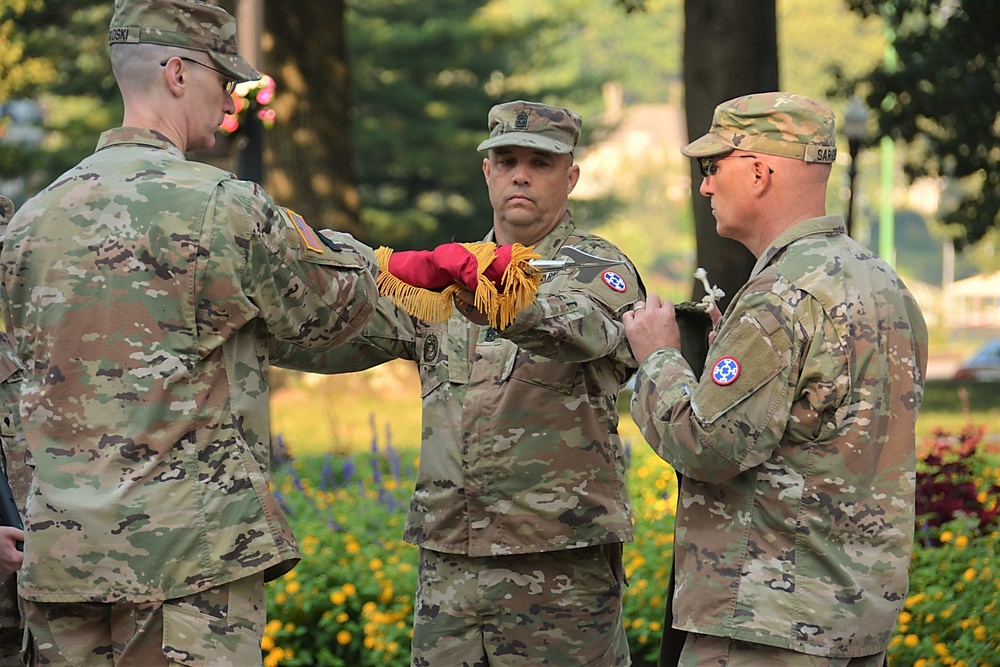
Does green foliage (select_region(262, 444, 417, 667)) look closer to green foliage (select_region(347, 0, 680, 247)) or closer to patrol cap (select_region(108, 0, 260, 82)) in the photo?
patrol cap (select_region(108, 0, 260, 82))

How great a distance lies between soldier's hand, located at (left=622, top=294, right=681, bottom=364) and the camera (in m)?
3.40

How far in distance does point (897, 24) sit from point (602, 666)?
1133 centimetres

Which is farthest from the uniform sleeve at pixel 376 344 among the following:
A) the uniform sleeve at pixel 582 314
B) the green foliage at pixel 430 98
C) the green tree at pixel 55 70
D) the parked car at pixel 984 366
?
the parked car at pixel 984 366

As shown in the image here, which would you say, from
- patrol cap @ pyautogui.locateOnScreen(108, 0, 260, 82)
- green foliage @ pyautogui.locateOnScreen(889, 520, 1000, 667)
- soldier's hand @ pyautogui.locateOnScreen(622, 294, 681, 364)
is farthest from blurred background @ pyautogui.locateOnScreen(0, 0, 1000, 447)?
green foliage @ pyautogui.locateOnScreen(889, 520, 1000, 667)

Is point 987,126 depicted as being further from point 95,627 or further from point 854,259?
point 95,627

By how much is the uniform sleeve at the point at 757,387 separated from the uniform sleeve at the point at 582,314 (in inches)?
21.2

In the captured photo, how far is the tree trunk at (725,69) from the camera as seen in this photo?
6887 mm

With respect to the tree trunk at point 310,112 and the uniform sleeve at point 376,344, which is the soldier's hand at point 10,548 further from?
the tree trunk at point 310,112

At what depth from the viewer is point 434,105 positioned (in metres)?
27.9

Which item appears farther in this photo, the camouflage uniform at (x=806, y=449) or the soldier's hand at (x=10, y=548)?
the soldier's hand at (x=10, y=548)

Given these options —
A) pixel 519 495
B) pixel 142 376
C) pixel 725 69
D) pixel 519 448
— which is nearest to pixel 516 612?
pixel 519 495

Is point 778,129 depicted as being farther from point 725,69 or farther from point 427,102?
point 427,102

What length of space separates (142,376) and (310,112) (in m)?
12.4

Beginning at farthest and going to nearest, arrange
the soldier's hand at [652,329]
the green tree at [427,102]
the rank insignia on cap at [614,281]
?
the green tree at [427,102], the rank insignia on cap at [614,281], the soldier's hand at [652,329]
